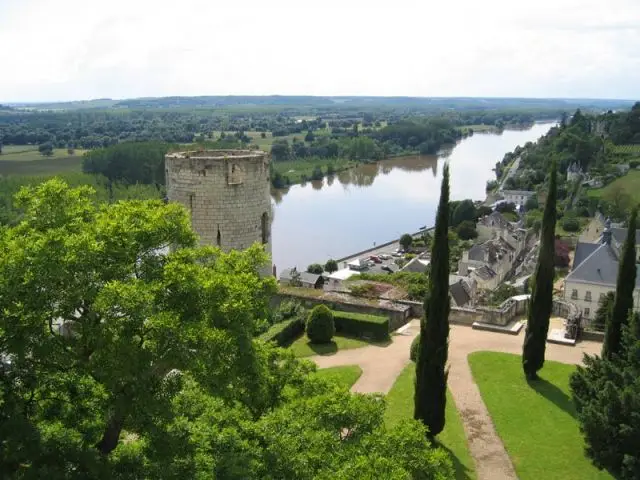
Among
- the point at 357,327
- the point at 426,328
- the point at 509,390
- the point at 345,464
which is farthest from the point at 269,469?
the point at 357,327

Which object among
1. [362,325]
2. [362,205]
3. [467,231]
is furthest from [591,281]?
[362,205]

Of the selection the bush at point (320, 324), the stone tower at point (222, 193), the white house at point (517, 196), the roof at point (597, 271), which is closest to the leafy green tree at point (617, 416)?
the stone tower at point (222, 193)

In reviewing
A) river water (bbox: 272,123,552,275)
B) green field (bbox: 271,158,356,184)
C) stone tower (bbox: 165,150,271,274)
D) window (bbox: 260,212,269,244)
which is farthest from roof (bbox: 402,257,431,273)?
green field (bbox: 271,158,356,184)

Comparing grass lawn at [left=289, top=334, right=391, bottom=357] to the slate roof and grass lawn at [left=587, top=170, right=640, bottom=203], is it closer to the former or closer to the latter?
the slate roof

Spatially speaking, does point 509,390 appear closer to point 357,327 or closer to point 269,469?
point 357,327

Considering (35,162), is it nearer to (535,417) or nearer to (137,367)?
(535,417)
